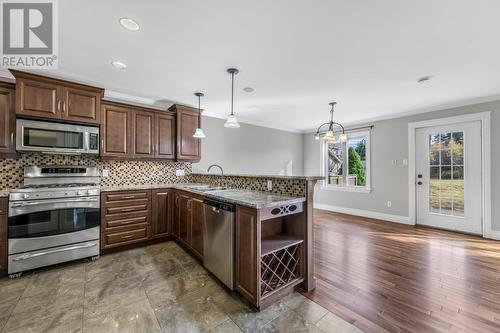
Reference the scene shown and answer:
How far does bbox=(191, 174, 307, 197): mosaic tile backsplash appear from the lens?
2145 millimetres

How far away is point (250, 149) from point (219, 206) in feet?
11.0

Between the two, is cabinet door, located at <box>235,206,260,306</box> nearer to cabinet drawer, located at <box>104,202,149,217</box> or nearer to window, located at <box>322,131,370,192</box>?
cabinet drawer, located at <box>104,202,149,217</box>

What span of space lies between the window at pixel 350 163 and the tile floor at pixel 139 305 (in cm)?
419

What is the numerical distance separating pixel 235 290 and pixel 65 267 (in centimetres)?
218

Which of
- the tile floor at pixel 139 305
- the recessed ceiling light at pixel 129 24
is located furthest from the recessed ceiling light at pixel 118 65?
the tile floor at pixel 139 305

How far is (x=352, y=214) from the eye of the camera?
5383 mm

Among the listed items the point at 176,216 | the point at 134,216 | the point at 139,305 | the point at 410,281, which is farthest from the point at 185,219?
the point at 410,281

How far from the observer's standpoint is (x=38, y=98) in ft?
8.52

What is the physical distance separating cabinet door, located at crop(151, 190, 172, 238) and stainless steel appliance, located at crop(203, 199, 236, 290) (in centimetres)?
127

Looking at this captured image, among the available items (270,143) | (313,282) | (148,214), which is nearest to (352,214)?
(270,143)

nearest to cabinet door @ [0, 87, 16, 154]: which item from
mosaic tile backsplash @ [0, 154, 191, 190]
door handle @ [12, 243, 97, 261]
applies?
mosaic tile backsplash @ [0, 154, 191, 190]

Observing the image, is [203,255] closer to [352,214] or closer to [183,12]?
[183,12]

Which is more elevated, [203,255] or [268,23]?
[268,23]

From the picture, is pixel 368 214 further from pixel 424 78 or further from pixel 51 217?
pixel 51 217
